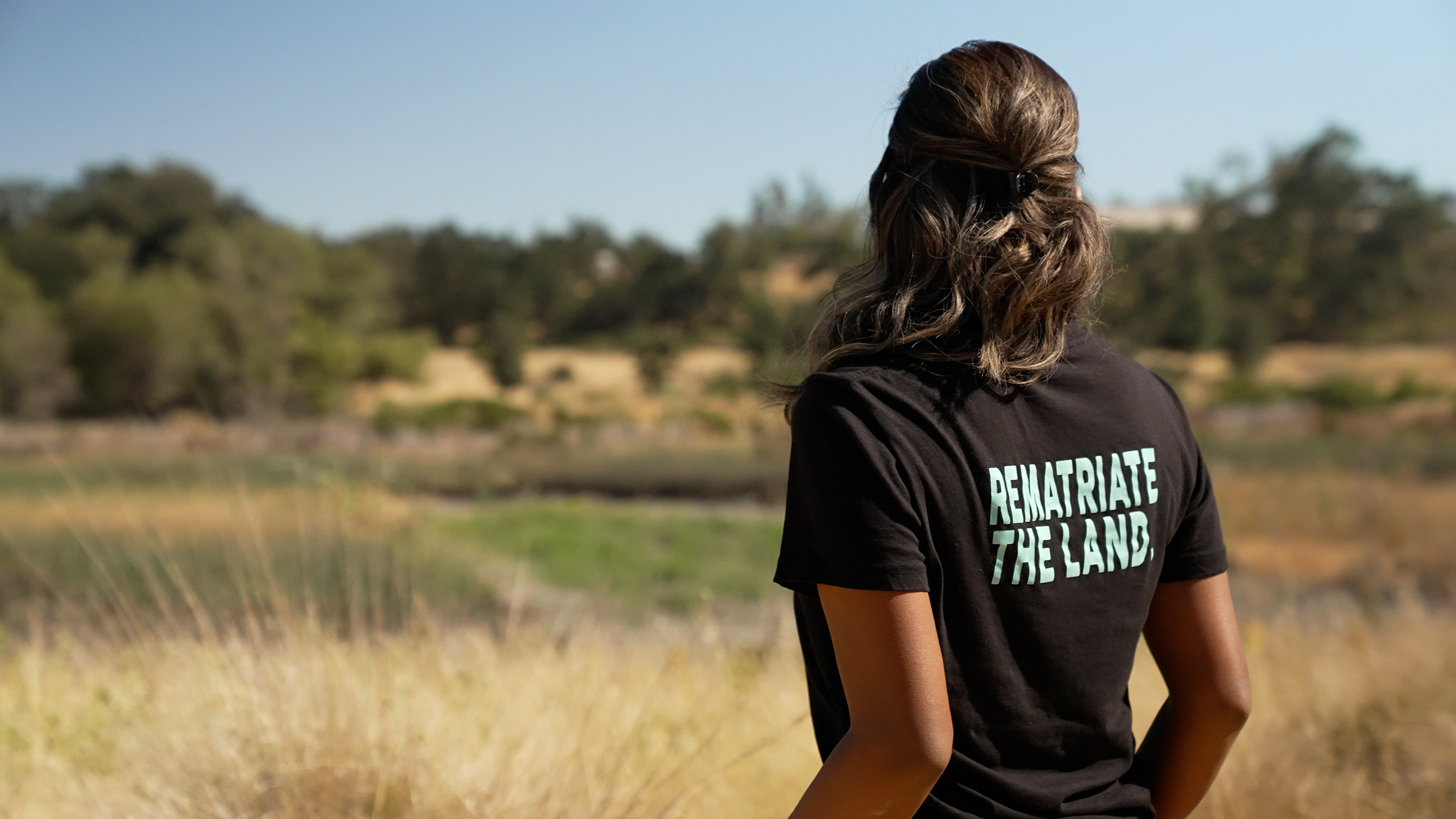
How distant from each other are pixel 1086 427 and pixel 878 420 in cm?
32

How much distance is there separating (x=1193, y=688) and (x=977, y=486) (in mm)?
593

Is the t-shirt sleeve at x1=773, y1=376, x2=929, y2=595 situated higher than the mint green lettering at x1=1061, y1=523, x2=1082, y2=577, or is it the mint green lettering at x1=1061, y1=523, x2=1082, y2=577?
the t-shirt sleeve at x1=773, y1=376, x2=929, y2=595

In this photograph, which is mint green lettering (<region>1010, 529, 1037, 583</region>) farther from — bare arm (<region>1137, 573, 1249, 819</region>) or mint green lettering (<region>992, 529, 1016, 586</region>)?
bare arm (<region>1137, 573, 1249, 819</region>)

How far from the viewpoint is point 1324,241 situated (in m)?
45.6

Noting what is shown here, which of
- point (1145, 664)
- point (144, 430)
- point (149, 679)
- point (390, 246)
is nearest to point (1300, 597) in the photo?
point (1145, 664)

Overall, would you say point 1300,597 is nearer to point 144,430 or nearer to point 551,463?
point 551,463

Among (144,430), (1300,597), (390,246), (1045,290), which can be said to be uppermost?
(390,246)

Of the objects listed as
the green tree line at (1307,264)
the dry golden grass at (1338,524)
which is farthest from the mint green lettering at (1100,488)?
the green tree line at (1307,264)

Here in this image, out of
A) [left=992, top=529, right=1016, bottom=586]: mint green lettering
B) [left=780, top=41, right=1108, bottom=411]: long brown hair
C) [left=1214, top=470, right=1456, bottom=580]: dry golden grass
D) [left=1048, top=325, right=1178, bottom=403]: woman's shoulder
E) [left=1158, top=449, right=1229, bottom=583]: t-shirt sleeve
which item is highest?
[left=780, top=41, right=1108, bottom=411]: long brown hair

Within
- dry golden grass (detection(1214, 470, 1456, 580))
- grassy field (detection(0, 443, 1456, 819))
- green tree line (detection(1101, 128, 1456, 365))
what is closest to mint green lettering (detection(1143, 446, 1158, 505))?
grassy field (detection(0, 443, 1456, 819))

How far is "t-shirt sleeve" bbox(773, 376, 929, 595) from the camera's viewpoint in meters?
1.12

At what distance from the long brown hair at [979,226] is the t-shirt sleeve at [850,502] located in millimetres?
146

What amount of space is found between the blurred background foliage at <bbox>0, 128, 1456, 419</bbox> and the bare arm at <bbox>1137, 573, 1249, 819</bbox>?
29181mm

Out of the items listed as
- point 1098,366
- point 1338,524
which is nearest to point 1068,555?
point 1098,366
